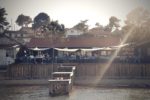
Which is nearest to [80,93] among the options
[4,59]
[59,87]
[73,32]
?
[59,87]

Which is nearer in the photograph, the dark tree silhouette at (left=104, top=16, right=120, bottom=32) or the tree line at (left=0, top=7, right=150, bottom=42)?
the tree line at (left=0, top=7, right=150, bottom=42)

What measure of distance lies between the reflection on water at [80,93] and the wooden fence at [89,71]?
333 centimetres

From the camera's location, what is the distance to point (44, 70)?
154ft

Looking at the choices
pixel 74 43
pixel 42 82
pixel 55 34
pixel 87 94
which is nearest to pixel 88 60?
pixel 42 82

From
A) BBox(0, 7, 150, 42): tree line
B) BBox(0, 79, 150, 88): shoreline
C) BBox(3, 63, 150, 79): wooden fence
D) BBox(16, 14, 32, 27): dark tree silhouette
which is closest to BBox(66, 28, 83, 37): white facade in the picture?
BBox(0, 7, 150, 42): tree line

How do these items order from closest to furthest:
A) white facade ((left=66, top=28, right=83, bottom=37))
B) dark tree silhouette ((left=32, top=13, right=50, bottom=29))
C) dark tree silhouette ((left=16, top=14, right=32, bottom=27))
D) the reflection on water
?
1. the reflection on water
2. white facade ((left=66, top=28, right=83, bottom=37))
3. dark tree silhouette ((left=32, top=13, right=50, bottom=29))
4. dark tree silhouette ((left=16, top=14, right=32, bottom=27))

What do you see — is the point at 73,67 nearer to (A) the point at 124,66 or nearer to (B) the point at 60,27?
(A) the point at 124,66

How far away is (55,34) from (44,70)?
48049 mm

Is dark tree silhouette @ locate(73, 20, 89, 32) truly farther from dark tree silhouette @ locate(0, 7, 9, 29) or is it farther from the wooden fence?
the wooden fence

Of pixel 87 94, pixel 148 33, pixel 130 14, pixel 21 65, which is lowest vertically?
pixel 87 94

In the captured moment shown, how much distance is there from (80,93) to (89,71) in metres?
8.43

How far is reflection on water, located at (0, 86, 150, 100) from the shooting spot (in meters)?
35.5

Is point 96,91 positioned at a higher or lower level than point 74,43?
lower

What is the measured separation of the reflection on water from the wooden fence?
10.9ft
